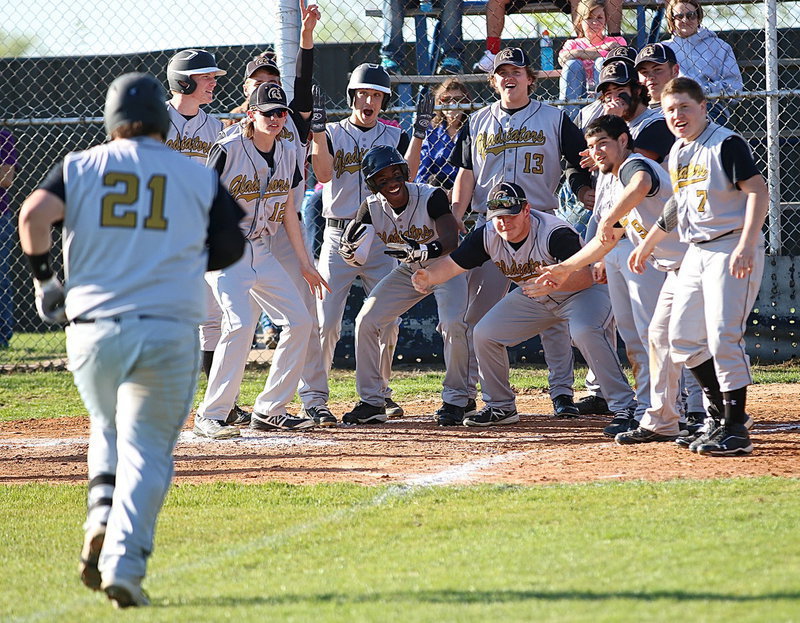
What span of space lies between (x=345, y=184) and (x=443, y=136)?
142 centimetres

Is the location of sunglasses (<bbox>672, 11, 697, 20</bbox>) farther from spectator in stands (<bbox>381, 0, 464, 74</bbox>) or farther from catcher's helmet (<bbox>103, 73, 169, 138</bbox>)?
catcher's helmet (<bbox>103, 73, 169, 138</bbox>)

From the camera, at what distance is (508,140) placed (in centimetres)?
734

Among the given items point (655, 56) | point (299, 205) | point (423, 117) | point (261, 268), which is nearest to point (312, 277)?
point (261, 268)

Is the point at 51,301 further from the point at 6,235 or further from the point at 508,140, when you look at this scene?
the point at 6,235

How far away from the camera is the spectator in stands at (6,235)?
37.0 feet

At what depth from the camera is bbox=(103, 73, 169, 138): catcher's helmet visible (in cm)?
348

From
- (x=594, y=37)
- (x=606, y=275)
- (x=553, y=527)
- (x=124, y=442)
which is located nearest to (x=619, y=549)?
(x=553, y=527)

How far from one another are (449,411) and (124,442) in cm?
421

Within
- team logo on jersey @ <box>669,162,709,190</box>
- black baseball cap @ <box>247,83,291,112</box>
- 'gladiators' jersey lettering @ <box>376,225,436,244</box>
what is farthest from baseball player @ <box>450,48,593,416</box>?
team logo on jersey @ <box>669,162,709,190</box>

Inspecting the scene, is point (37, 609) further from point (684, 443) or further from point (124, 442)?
point (684, 443)

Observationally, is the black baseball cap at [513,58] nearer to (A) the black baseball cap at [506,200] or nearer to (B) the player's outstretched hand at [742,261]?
(A) the black baseball cap at [506,200]

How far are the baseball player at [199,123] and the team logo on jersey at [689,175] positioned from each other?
2.98 metres

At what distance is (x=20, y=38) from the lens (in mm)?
16344

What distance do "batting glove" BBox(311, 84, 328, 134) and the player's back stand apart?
13.6 ft
